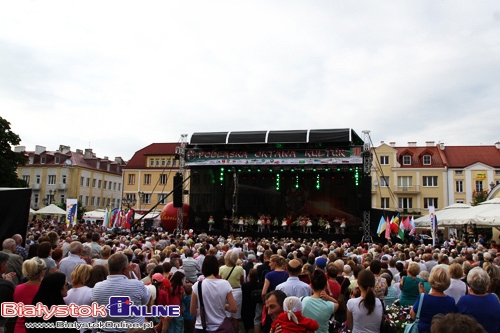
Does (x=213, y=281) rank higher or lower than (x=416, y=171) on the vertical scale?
lower

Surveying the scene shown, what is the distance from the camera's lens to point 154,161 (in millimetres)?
51719

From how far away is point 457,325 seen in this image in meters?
2.06

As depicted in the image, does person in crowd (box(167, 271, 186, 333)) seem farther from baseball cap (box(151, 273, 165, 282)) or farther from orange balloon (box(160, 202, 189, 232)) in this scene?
orange balloon (box(160, 202, 189, 232))

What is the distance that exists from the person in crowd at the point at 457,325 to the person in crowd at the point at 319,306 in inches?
78.9

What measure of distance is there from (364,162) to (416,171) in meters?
24.7

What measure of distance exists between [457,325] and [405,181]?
43541 millimetres

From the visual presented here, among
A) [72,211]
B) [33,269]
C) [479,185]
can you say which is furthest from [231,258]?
[479,185]

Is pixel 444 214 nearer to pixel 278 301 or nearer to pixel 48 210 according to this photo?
pixel 278 301

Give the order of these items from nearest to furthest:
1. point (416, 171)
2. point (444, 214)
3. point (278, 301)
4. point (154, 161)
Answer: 1. point (278, 301)
2. point (444, 214)
3. point (416, 171)
4. point (154, 161)

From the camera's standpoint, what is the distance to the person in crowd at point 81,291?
13.5 ft

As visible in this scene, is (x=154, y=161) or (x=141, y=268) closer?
(x=141, y=268)

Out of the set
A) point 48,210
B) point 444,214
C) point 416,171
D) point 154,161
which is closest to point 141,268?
point 444,214

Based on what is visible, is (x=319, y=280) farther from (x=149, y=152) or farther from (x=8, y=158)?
(x=149, y=152)

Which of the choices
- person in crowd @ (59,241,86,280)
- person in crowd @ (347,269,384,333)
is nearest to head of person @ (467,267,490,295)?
person in crowd @ (347,269,384,333)
